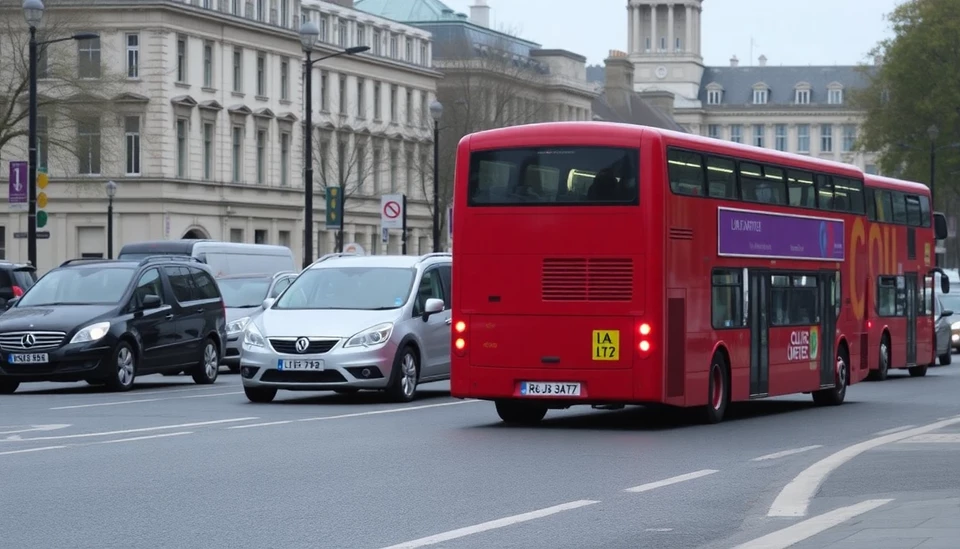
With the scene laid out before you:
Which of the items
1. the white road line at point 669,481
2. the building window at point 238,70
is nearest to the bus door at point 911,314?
the white road line at point 669,481

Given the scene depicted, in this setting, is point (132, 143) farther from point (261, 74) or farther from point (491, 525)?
point (491, 525)

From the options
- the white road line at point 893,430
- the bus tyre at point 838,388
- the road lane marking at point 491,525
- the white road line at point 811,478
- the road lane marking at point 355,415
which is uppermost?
the bus tyre at point 838,388

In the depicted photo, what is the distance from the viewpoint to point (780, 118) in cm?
18750

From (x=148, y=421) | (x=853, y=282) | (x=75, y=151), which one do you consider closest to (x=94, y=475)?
(x=148, y=421)

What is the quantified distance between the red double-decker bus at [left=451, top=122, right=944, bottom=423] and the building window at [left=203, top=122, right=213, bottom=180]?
63.5 meters

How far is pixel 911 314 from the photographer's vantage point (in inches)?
1369

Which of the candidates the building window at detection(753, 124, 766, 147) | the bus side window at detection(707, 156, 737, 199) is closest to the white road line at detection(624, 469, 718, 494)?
the bus side window at detection(707, 156, 737, 199)

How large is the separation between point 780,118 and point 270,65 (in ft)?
350

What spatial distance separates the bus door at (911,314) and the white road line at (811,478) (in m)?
15.7

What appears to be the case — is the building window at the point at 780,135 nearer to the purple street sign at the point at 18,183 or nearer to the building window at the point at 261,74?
the building window at the point at 261,74

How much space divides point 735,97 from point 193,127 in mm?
115536

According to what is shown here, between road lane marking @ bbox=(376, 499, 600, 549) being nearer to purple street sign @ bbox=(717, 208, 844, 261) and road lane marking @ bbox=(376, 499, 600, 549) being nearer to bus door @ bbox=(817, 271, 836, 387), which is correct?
purple street sign @ bbox=(717, 208, 844, 261)

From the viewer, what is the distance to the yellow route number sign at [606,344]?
1895 centimetres

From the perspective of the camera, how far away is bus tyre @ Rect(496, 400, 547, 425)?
20359mm
